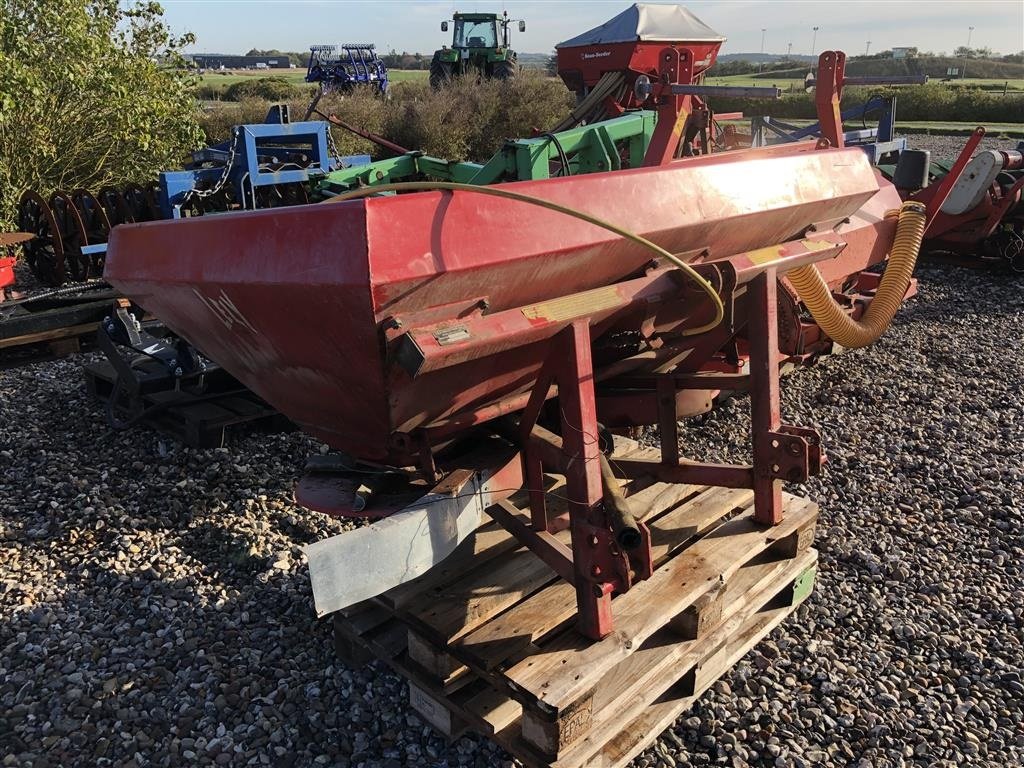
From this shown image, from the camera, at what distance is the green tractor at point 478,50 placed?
18.8 meters

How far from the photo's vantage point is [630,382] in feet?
10.0

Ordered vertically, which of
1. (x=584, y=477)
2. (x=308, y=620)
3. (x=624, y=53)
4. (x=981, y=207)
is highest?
(x=624, y=53)

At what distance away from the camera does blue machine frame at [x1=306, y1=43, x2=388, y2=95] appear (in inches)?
828

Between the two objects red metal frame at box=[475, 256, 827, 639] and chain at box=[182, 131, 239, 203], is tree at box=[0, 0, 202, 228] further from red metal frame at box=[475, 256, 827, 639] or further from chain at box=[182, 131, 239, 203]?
red metal frame at box=[475, 256, 827, 639]

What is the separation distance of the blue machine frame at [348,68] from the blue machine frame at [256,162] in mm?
12834

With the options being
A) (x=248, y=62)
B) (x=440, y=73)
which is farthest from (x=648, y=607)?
(x=248, y=62)

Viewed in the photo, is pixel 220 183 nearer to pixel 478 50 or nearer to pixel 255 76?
pixel 478 50

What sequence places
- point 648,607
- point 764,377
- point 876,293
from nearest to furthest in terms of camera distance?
point 648,607, point 764,377, point 876,293

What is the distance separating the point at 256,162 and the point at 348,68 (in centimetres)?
1463

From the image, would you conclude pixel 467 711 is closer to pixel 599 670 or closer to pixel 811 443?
pixel 599 670

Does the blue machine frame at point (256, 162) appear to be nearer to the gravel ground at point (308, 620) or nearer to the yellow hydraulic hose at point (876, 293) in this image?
the gravel ground at point (308, 620)

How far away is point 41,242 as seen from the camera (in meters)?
7.72

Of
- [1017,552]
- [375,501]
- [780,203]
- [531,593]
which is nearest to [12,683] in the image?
[375,501]

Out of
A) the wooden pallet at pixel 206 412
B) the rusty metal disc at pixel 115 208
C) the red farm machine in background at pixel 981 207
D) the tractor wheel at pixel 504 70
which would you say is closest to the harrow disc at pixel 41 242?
the rusty metal disc at pixel 115 208
